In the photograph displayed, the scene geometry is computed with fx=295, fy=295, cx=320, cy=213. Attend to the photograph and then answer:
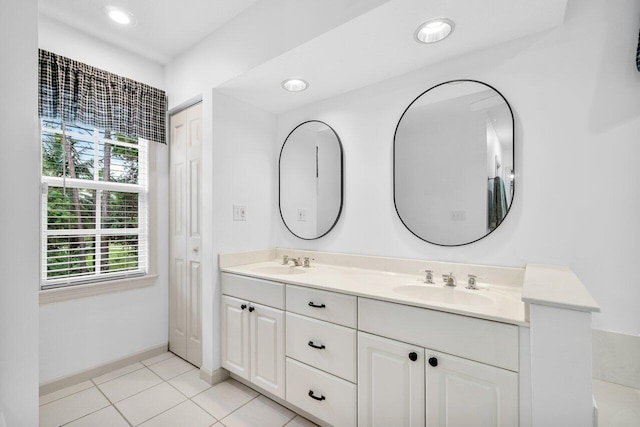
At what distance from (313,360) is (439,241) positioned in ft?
3.28

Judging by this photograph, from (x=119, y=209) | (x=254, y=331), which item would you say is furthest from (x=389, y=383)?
(x=119, y=209)

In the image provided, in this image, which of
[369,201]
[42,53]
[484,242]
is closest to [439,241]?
[484,242]

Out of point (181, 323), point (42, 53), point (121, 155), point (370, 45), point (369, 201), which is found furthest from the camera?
point (181, 323)

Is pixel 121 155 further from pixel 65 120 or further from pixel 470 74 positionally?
pixel 470 74

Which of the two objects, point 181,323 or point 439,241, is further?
point 181,323

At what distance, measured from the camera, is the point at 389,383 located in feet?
4.42

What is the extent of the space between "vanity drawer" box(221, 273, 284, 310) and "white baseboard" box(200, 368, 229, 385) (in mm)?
574

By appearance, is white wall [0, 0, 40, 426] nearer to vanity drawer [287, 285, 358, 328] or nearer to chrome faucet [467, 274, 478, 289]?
vanity drawer [287, 285, 358, 328]

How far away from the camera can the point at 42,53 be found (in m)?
1.91

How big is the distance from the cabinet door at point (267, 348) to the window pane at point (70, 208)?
4.60 feet

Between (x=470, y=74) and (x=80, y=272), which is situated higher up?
(x=470, y=74)

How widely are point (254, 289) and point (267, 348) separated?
373 millimetres

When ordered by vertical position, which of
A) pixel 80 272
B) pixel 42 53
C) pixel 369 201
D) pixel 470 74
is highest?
pixel 42 53

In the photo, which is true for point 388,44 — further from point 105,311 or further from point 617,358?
point 105,311
